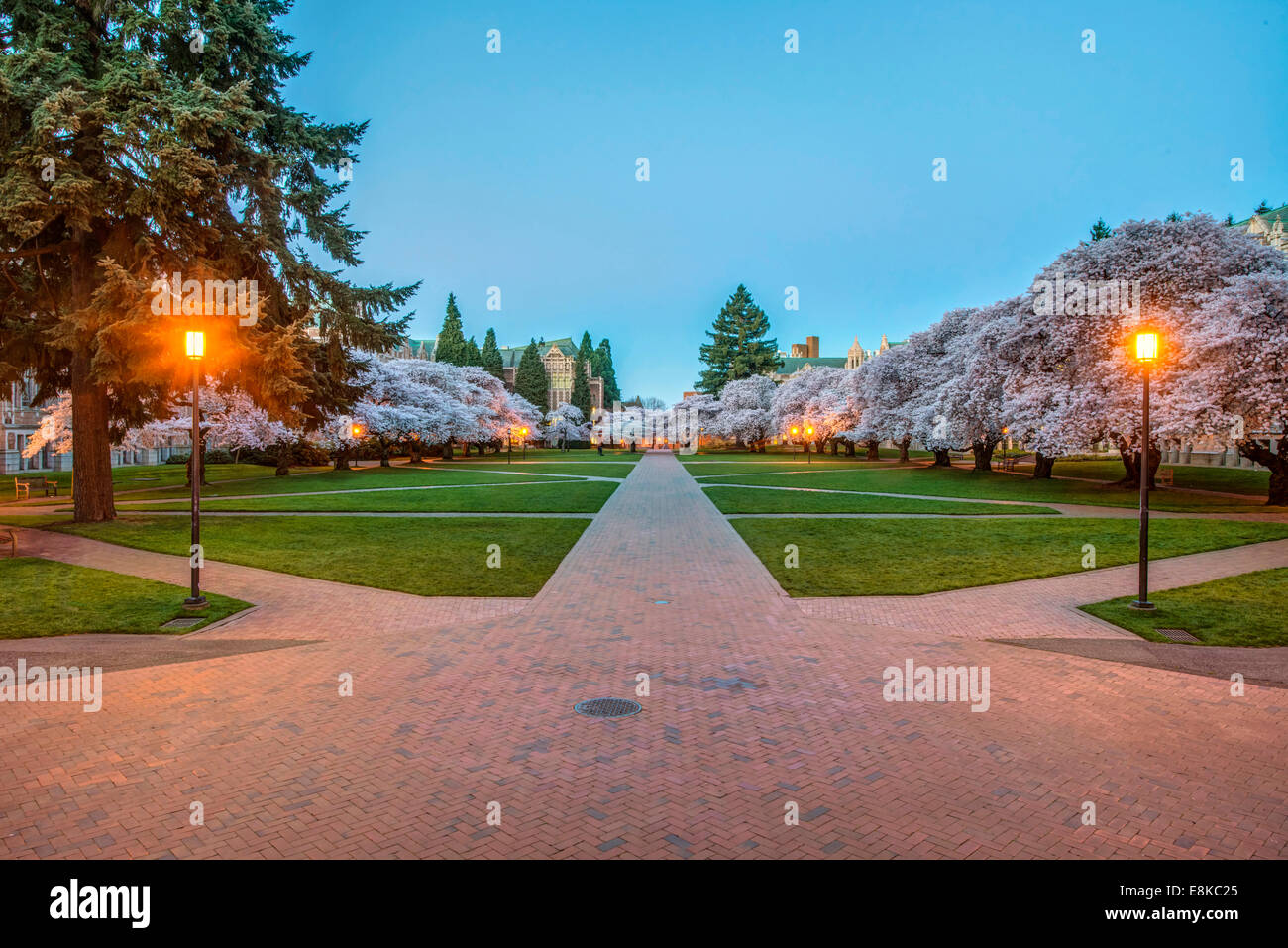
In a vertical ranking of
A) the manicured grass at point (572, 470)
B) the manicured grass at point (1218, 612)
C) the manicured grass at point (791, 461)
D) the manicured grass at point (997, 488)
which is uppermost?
the manicured grass at point (791, 461)

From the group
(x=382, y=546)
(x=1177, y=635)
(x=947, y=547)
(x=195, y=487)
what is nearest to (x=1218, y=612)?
(x=1177, y=635)

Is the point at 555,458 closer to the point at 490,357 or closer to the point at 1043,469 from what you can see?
the point at 490,357

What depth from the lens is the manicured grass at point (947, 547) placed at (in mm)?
12336

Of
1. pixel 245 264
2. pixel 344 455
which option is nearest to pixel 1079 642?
pixel 245 264

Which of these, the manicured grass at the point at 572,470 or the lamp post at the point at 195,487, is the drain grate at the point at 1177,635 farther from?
the manicured grass at the point at 572,470

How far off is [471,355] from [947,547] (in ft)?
282

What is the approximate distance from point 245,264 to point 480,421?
43242 millimetres

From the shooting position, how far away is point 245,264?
18.6 m

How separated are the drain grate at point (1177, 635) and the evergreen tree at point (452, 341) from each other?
87.9 metres

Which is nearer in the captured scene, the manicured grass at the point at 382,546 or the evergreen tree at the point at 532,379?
the manicured grass at the point at 382,546

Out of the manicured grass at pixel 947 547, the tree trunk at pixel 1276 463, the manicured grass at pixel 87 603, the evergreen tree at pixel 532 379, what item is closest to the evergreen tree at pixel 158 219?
the manicured grass at pixel 87 603

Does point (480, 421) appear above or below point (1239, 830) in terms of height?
above

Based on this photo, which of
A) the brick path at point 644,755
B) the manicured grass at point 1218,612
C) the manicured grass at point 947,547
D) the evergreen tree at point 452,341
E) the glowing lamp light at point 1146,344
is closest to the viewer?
the brick path at point 644,755
